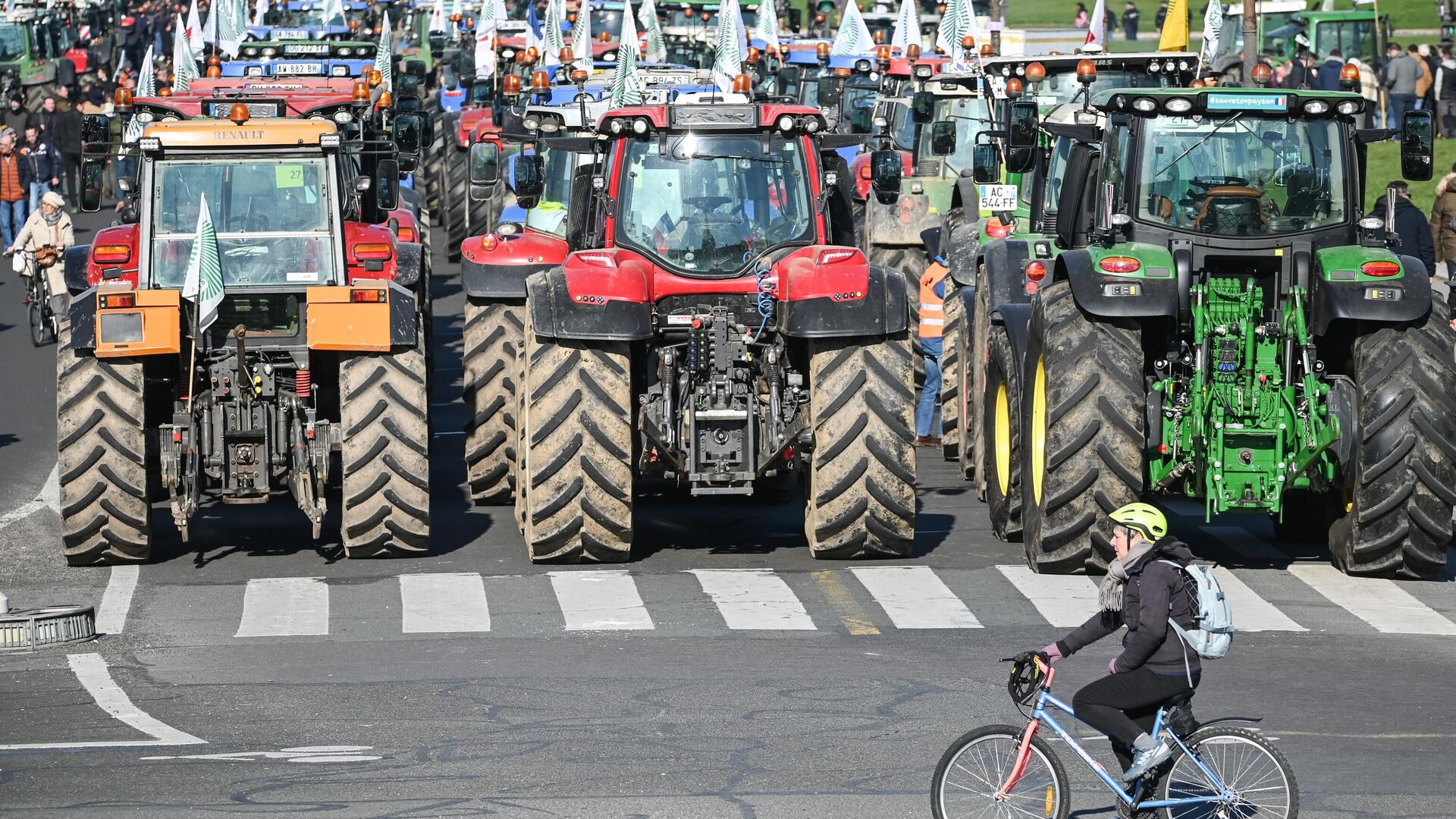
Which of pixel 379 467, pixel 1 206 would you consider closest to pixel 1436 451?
pixel 379 467

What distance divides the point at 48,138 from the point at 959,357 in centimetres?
2195

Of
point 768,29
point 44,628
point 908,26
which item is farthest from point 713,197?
point 768,29

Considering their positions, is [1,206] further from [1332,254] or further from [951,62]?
[1332,254]

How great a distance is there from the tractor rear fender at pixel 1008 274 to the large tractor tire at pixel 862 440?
265 centimetres

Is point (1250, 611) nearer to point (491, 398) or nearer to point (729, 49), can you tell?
point (491, 398)

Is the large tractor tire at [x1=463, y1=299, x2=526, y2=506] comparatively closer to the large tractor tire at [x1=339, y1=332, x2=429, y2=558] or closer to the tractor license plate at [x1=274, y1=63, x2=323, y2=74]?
the large tractor tire at [x1=339, y1=332, x2=429, y2=558]

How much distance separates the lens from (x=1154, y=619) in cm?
923

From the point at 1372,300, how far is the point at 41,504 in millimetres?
10246

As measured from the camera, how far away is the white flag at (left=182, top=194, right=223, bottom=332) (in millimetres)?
15555

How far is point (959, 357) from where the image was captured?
19750 millimetres

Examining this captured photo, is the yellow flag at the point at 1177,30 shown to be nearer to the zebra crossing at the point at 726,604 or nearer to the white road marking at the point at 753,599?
the zebra crossing at the point at 726,604

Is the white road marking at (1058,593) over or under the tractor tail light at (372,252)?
under

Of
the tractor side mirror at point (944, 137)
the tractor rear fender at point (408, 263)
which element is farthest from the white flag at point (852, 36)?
the tractor rear fender at point (408, 263)

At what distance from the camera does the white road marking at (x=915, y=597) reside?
14.0m
